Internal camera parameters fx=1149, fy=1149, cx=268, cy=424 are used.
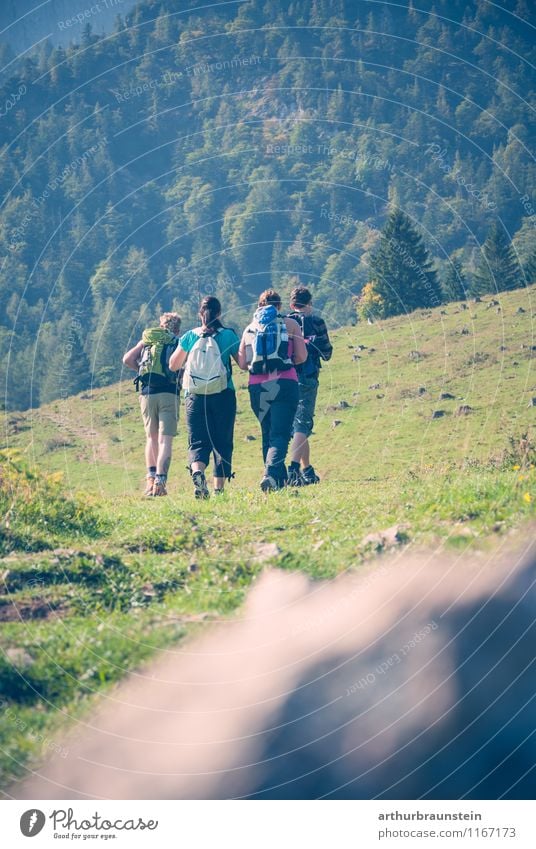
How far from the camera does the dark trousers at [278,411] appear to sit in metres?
15.9

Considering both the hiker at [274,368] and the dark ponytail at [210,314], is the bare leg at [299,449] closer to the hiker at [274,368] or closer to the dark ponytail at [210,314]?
the hiker at [274,368]

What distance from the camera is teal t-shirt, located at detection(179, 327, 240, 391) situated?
51.6ft

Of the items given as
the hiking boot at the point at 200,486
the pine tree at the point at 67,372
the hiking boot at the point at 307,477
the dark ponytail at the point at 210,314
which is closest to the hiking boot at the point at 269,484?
the hiking boot at the point at 200,486

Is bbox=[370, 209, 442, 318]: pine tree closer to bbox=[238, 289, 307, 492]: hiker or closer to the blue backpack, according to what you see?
bbox=[238, 289, 307, 492]: hiker

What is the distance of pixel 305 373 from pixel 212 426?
2.02 m

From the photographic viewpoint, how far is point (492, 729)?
31.1 feet

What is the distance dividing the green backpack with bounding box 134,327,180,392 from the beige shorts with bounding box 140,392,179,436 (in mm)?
274

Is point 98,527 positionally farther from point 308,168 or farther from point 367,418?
point 308,168

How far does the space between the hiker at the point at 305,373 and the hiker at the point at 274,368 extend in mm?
904

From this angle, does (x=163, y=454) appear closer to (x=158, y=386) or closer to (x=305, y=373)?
(x=158, y=386)

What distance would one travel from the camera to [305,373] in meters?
17.2

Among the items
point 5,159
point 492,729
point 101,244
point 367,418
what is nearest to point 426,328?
point 367,418

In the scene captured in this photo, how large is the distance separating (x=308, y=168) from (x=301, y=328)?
112410mm

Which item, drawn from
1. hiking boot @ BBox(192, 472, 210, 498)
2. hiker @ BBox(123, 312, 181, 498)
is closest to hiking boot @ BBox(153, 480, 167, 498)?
hiker @ BBox(123, 312, 181, 498)
